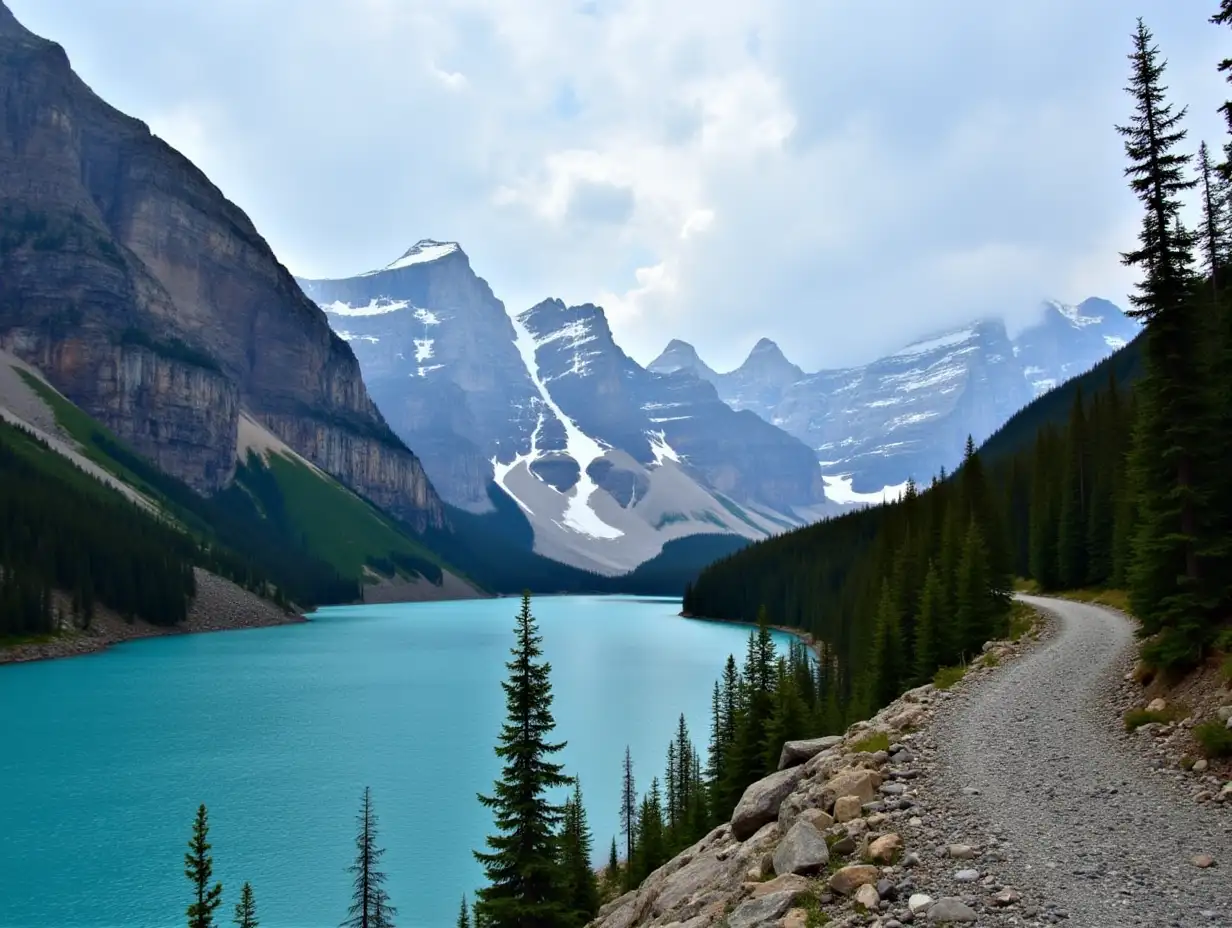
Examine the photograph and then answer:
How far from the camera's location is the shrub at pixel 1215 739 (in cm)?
1449

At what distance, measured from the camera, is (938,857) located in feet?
36.0

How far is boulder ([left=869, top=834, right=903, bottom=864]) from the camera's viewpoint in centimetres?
1115

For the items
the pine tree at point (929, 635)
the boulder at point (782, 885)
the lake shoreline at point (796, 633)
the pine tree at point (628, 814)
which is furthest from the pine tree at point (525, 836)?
the lake shoreline at point (796, 633)

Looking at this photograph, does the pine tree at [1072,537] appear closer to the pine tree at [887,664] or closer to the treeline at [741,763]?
the pine tree at [887,664]

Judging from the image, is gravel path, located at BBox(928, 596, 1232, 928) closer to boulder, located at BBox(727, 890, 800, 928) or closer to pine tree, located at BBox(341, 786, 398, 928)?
boulder, located at BBox(727, 890, 800, 928)

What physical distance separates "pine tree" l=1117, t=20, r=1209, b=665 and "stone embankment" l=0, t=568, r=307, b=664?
12401 cm

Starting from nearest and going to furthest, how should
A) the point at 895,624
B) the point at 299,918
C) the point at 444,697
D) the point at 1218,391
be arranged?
the point at 1218,391, the point at 299,918, the point at 895,624, the point at 444,697

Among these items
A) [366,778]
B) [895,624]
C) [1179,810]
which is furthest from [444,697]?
[1179,810]

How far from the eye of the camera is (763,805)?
16969 millimetres

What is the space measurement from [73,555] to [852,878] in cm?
15424

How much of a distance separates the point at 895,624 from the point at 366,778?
3292 cm

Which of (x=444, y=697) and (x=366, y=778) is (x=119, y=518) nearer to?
(x=444, y=697)

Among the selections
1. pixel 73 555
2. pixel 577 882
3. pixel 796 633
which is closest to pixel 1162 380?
pixel 577 882

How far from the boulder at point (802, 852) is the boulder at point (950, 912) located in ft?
7.74
